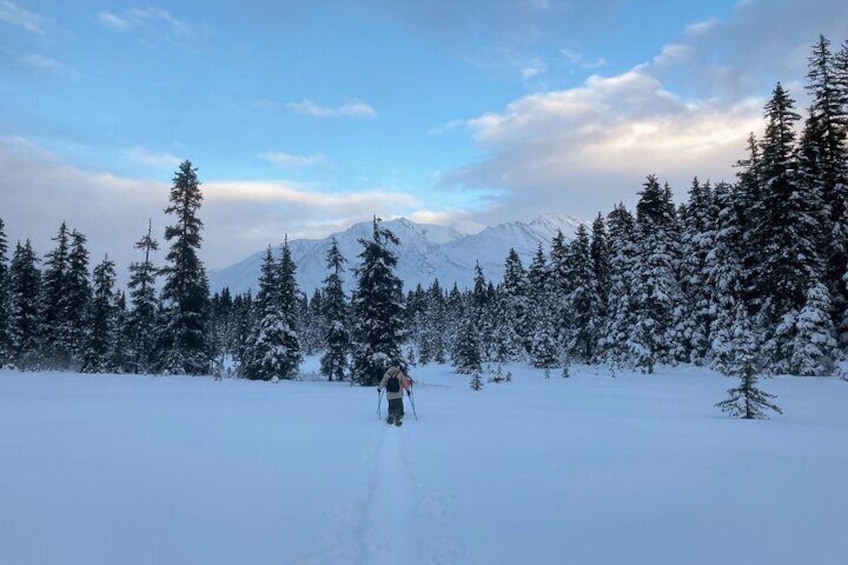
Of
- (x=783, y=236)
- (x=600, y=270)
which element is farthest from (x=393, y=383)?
(x=600, y=270)

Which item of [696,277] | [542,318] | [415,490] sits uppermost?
[696,277]

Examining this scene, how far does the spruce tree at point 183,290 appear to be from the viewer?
119ft

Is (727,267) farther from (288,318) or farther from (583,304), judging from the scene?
(288,318)

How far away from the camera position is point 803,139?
31.8 m

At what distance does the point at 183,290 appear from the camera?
1428 inches

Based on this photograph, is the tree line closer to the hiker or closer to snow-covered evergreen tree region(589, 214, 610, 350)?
snow-covered evergreen tree region(589, 214, 610, 350)

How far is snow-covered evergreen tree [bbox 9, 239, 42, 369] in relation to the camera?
146 feet

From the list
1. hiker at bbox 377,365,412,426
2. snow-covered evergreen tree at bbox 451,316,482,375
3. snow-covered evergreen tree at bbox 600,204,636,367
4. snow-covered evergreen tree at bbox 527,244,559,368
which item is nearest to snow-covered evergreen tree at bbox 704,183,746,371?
snow-covered evergreen tree at bbox 600,204,636,367

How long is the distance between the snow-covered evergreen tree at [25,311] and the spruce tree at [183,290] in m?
15.6

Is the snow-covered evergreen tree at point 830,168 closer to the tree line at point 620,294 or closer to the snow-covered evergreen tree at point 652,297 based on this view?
the tree line at point 620,294

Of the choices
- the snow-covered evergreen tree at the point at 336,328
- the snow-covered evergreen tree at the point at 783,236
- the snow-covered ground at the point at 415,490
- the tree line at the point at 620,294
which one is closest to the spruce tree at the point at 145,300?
the tree line at the point at 620,294

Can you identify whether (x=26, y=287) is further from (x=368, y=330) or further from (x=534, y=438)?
(x=534, y=438)

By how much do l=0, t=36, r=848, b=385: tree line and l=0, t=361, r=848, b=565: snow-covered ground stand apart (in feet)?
24.9

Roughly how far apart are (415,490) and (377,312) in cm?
2846
